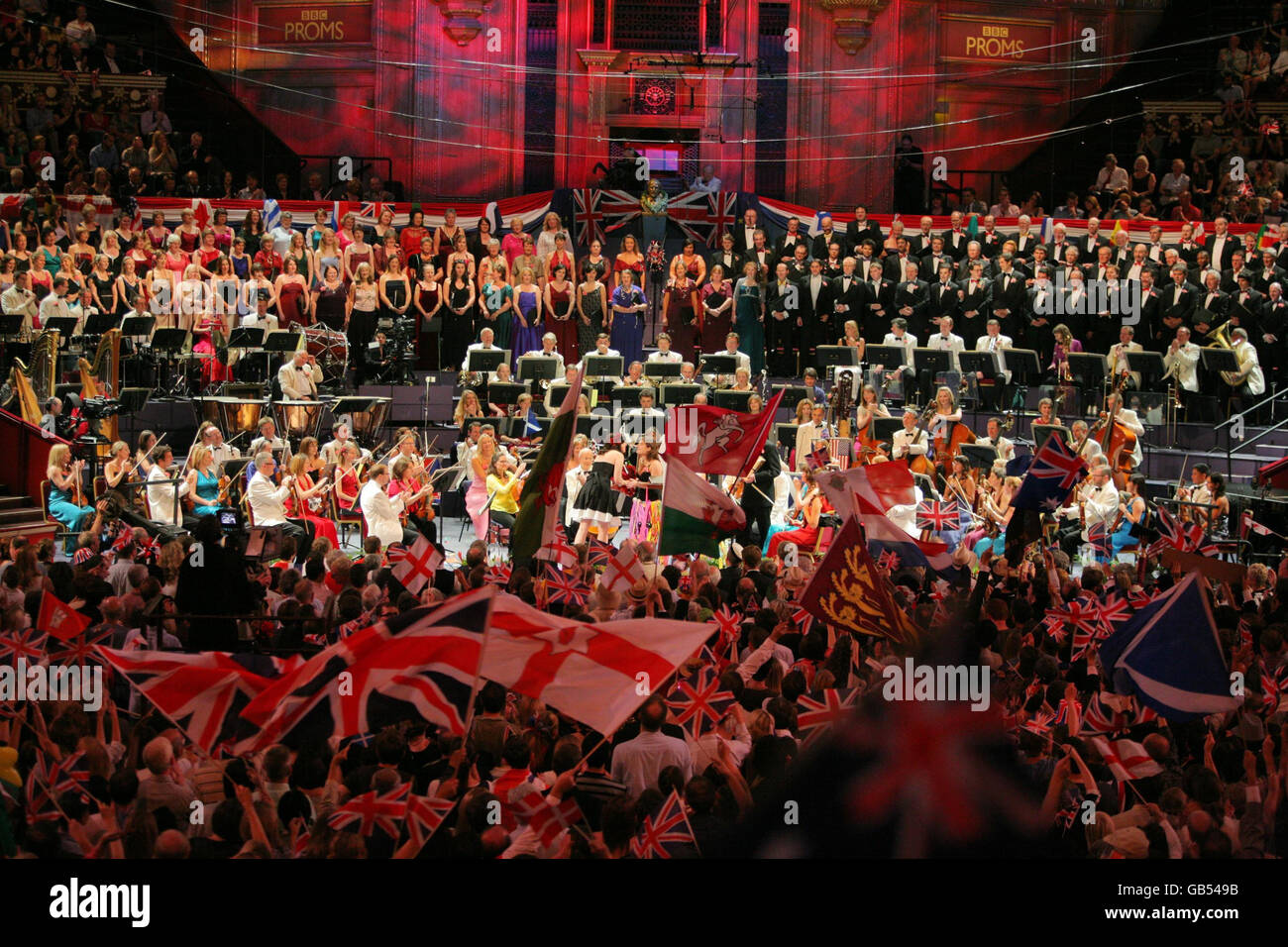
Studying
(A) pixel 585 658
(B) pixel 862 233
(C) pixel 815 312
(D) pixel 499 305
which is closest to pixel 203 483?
(D) pixel 499 305

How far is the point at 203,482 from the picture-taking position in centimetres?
1570

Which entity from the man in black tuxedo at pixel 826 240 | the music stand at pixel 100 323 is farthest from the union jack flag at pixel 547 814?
the man in black tuxedo at pixel 826 240

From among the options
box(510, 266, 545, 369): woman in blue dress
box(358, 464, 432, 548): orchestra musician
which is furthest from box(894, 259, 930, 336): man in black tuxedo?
box(358, 464, 432, 548): orchestra musician

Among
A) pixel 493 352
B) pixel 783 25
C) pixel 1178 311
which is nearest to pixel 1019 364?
pixel 1178 311

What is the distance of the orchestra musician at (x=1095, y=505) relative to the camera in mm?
16516

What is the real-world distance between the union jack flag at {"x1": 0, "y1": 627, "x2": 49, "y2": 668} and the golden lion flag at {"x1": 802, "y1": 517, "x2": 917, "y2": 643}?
14.9ft

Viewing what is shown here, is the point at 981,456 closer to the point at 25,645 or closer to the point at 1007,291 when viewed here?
the point at 1007,291

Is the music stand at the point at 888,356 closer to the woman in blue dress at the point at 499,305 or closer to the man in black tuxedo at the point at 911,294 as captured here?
the man in black tuxedo at the point at 911,294

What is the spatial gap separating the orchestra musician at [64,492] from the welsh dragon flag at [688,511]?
7034 mm

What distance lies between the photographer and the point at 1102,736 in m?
8.48

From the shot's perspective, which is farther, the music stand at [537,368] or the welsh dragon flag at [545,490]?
the music stand at [537,368]

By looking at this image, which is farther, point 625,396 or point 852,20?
point 852,20

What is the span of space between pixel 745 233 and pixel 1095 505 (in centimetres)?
957
